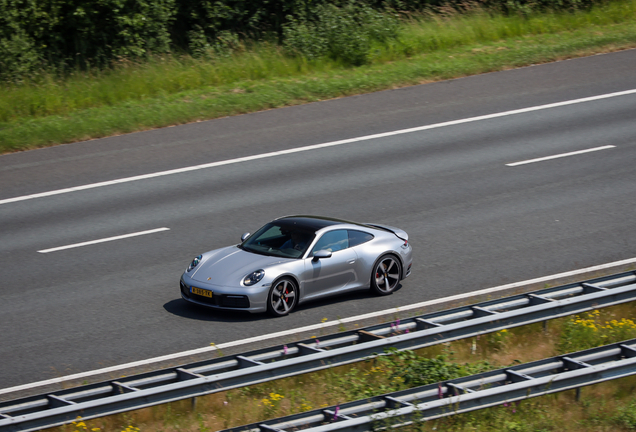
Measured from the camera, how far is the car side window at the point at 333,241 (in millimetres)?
11903

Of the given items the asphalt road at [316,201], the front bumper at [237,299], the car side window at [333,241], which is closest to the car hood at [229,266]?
the front bumper at [237,299]

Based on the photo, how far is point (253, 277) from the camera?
439 inches

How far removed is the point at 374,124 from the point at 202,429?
1266 cm

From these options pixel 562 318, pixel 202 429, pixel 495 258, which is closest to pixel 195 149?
pixel 495 258

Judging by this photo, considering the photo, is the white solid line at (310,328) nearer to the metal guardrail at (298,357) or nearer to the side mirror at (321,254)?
the side mirror at (321,254)

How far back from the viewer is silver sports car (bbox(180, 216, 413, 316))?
1112 centimetres

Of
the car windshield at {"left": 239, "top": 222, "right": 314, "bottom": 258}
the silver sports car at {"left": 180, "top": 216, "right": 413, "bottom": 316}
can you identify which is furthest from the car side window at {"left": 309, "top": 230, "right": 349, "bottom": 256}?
the car windshield at {"left": 239, "top": 222, "right": 314, "bottom": 258}

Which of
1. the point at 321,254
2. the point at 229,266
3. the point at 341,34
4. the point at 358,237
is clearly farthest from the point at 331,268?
the point at 341,34

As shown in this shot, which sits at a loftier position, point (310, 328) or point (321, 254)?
point (321, 254)

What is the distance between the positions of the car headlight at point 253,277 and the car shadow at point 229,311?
42 centimetres

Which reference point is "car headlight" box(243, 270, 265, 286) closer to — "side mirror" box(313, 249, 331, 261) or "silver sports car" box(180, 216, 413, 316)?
"silver sports car" box(180, 216, 413, 316)

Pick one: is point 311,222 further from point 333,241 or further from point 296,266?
point 296,266

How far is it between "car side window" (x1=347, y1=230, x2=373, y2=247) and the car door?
76 millimetres

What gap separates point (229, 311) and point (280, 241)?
4.10ft
